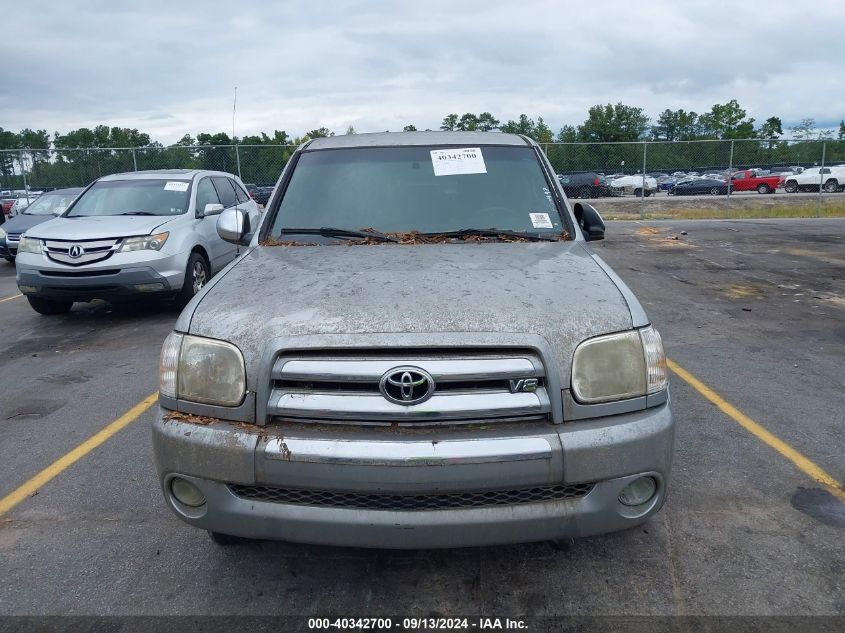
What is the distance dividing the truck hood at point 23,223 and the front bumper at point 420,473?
41.2 feet

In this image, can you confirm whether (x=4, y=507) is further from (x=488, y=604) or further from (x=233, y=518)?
(x=488, y=604)

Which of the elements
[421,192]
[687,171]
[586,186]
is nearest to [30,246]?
[421,192]

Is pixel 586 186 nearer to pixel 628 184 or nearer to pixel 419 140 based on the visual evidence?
pixel 628 184

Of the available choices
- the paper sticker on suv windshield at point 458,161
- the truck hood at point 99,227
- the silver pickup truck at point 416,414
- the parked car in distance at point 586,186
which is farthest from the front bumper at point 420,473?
the parked car in distance at point 586,186

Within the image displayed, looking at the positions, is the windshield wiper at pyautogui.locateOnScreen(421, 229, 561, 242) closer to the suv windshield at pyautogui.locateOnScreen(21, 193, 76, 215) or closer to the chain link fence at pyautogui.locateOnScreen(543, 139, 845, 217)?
the suv windshield at pyautogui.locateOnScreen(21, 193, 76, 215)

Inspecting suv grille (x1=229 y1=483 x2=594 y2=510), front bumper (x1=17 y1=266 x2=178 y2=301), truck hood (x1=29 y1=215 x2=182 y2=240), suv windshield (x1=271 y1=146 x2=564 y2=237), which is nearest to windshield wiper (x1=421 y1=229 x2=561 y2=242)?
suv windshield (x1=271 y1=146 x2=564 y2=237)

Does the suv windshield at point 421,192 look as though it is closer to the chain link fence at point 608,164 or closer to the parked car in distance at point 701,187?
the chain link fence at point 608,164

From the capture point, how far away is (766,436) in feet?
14.1

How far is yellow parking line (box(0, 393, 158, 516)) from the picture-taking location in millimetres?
3709

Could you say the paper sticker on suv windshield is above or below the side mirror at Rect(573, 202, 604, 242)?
above

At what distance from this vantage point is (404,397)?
2395mm

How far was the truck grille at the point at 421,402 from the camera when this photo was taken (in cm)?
241

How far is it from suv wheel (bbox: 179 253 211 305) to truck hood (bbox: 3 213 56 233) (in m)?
6.24

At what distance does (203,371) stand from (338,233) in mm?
1418
